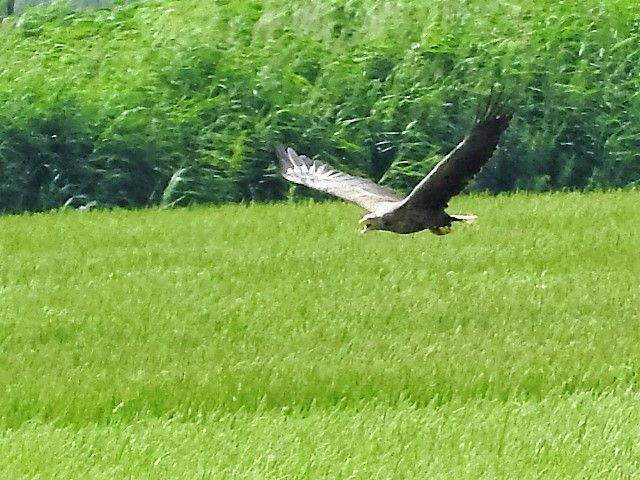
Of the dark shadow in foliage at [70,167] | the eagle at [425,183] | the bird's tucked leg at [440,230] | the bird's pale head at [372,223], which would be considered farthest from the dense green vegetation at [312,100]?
the bird's tucked leg at [440,230]

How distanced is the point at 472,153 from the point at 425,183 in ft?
0.62

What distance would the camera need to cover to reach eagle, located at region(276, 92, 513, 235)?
470cm

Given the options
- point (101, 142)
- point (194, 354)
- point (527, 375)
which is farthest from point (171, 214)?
point (527, 375)

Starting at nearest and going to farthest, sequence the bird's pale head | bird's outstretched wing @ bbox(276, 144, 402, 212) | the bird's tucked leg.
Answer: the bird's tucked leg < the bird's pale head < bird's outstretched wing @ bbox(276, 144, 402, 212)

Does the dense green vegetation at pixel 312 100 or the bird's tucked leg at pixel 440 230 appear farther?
the dense green vegetation at pixel 312 100

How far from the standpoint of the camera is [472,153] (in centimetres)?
469

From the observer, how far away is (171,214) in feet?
35.1

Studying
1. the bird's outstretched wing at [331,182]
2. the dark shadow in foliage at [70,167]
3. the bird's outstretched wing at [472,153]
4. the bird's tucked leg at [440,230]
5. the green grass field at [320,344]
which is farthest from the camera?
the dark shadow in foliage at [70,167]

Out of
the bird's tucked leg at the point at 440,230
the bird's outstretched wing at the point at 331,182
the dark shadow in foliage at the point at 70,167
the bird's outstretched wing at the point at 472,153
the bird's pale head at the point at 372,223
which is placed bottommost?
the dark shadow in foliage at the point at 70,167

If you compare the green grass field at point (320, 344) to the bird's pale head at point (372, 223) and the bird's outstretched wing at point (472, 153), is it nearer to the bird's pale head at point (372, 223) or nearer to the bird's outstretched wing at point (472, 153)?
the bird's pale head at point (372, 223)

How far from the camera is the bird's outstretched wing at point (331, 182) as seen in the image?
18.5ft

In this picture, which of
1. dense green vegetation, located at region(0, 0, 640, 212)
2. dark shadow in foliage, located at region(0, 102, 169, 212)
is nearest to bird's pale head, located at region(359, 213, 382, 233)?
dense green vegetation, located at region(0, 0, 640, 212)

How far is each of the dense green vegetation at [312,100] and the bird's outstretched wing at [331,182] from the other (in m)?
5.59

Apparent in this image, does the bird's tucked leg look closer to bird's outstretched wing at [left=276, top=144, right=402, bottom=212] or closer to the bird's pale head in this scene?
the bird's pale head
